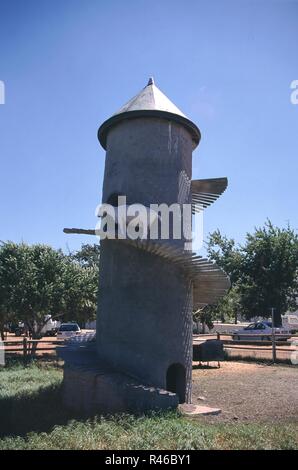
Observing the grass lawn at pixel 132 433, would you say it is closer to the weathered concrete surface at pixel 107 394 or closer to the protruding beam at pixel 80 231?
the weathered concrete surface at pixel 107 394

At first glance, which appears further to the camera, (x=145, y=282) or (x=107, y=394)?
(x=145, y=282)

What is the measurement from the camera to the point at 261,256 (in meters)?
34.4

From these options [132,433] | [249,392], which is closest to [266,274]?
[249,392]

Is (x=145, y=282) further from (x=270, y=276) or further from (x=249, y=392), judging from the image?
(x=270, y=276)

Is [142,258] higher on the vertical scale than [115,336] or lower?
higher

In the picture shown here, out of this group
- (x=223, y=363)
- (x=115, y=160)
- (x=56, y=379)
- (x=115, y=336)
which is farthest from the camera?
(x=223, y=363)

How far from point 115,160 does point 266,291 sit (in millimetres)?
24709

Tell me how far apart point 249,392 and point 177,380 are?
2.55 meters

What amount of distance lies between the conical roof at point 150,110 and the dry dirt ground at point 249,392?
23.2 ft

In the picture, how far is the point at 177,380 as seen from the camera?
1091 centimetres

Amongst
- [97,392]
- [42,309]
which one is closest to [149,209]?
[97,392]

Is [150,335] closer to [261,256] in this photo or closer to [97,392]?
[97,392]

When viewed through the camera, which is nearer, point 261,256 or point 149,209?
point 149,209
